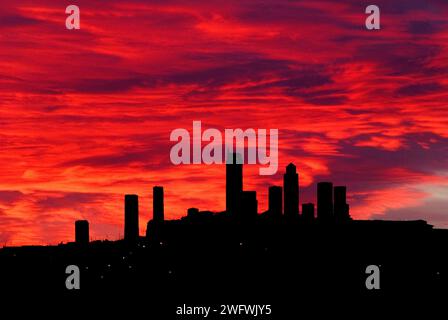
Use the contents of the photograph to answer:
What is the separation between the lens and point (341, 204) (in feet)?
366

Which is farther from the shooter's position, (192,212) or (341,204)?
(341,204)

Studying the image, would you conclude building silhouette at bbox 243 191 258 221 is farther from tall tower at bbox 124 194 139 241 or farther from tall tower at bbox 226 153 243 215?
tall tower at bbox 124 194 139 241

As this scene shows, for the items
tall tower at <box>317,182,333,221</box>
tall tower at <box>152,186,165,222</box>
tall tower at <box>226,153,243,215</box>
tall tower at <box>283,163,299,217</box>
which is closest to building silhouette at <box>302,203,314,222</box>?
tall tower at <box>283,163,299,217</box>

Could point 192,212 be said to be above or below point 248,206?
below

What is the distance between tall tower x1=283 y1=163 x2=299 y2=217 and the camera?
105 metres

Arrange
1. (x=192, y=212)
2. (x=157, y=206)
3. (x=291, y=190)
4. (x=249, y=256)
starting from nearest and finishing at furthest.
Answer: (x=249, y=256), (x=192, y=212), (x=157, y=206), (x=291, y=190)

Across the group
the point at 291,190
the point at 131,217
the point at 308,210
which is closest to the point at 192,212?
the point at 131,217

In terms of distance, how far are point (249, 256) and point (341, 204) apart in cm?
2438

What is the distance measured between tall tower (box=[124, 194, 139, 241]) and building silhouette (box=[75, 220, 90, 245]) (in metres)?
4.92

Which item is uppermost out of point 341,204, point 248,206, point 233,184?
point 233,184

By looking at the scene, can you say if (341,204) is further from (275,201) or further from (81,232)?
(81,232)

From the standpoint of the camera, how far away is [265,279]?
89000 millimetres
